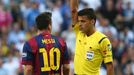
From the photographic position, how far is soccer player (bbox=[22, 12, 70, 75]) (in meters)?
9.52

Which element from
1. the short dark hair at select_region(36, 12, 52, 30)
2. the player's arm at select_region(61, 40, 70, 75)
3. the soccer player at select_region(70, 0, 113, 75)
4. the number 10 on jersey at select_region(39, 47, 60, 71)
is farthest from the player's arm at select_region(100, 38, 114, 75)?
the short dark hair at select_region(36, 12, 52, 30)

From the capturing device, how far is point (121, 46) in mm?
18484

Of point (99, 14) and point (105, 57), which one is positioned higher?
point (99, 14)

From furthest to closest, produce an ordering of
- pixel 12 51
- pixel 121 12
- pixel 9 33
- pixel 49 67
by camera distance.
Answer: pixel 121 12, pixel 9 33, pixel 12 51, pixel 49 67

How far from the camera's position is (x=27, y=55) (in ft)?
31.2

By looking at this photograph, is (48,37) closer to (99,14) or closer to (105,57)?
(105,57)

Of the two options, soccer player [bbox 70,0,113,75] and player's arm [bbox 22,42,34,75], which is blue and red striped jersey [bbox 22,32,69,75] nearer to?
player's arm [bbox 22,42,34,75]

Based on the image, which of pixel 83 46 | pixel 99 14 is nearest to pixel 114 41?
pixel 99 14

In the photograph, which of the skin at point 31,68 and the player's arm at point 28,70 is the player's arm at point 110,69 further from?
the player's arm at point 28,70

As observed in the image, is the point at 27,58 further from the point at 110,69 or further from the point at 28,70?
the point at 110,69

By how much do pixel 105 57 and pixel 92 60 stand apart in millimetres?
232

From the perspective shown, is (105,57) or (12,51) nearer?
(105,57)

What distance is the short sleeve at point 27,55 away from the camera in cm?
948

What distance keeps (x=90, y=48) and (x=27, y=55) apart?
1044 mm
